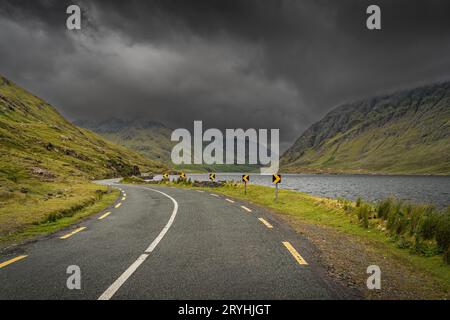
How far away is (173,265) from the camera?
20.5ft

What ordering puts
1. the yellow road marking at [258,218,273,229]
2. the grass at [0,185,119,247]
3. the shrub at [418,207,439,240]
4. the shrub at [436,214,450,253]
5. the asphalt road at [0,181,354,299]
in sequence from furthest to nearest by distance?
1. the yellow road marking at [258,218,273,229]
2. the grass at [0,185,119,247]
3. the shrub at [418,207,439,240]
4. the shrub at [436,214,450,253]
5. the asphalt road at [0,181,354,299]

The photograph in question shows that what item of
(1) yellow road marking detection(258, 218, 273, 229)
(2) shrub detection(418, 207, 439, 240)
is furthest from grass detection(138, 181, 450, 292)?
(1) yellow road marking detection(258, 218, 273, 229)

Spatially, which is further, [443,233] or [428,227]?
[428,227]

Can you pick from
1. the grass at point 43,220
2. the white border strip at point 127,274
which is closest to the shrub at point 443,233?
the white border strip at point 127,274

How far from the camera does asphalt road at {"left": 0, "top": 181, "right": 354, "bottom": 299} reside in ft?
16.0

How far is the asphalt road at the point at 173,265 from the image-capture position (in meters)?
4.86

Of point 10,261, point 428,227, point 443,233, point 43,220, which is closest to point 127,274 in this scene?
point 10,261

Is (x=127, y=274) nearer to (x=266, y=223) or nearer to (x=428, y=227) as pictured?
(x=266, y=223)

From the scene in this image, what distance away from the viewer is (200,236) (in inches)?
365

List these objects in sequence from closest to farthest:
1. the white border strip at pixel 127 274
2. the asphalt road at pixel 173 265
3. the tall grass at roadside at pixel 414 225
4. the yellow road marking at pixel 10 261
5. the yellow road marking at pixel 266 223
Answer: the white border strip at pixel 127 274 < the asphalt road at pixel 173 265 < the yellow road marking at pixel 10 261 < the tall grass at roadside at pixel 414 225 < the yellow road marking at pixel 266 223

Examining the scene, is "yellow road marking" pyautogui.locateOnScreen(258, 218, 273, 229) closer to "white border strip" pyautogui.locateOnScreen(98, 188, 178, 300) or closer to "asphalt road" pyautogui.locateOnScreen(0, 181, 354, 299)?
"asphalt road" pyautogui.locateOnScreen(0, 181, 354, 299)

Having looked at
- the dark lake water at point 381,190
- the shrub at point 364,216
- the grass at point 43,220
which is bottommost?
the dark lake water at point 381,190

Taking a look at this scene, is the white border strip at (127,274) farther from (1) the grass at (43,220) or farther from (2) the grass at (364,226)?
(2) the grass at (364,226)
